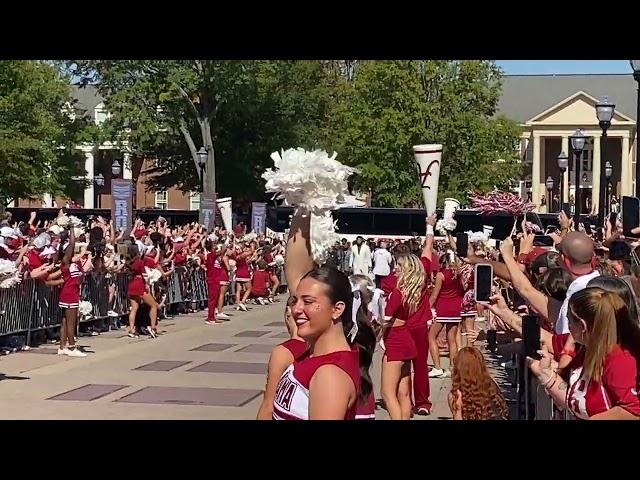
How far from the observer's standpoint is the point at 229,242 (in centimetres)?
2352

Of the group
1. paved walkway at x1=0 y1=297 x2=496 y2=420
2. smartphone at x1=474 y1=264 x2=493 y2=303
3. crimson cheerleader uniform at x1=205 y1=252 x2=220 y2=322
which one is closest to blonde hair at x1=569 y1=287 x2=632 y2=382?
smartphone at x1=474 y1=264 x2=493 y2=303

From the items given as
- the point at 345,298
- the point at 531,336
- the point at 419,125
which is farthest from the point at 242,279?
the point at 419,125

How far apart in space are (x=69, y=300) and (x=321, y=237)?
898cm

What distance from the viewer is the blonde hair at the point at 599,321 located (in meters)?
4.50

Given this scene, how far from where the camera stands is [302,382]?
3963 millimetres

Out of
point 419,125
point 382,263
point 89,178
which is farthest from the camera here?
point 89,178

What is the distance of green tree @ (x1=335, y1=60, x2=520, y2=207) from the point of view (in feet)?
162

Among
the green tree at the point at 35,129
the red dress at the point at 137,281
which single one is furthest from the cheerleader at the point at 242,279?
the green tree at the point at 35,129

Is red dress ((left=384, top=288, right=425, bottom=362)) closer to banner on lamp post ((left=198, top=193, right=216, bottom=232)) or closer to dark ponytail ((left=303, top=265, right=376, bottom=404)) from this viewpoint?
dark ponytail ((left=303, top=265, right=376, bottom=404))

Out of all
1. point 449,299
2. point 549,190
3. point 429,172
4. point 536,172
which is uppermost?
point 536,172

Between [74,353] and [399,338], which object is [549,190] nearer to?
[74,353]

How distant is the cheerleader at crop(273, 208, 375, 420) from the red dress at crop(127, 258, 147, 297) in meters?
12.6

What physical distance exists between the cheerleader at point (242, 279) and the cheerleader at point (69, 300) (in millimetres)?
8699
